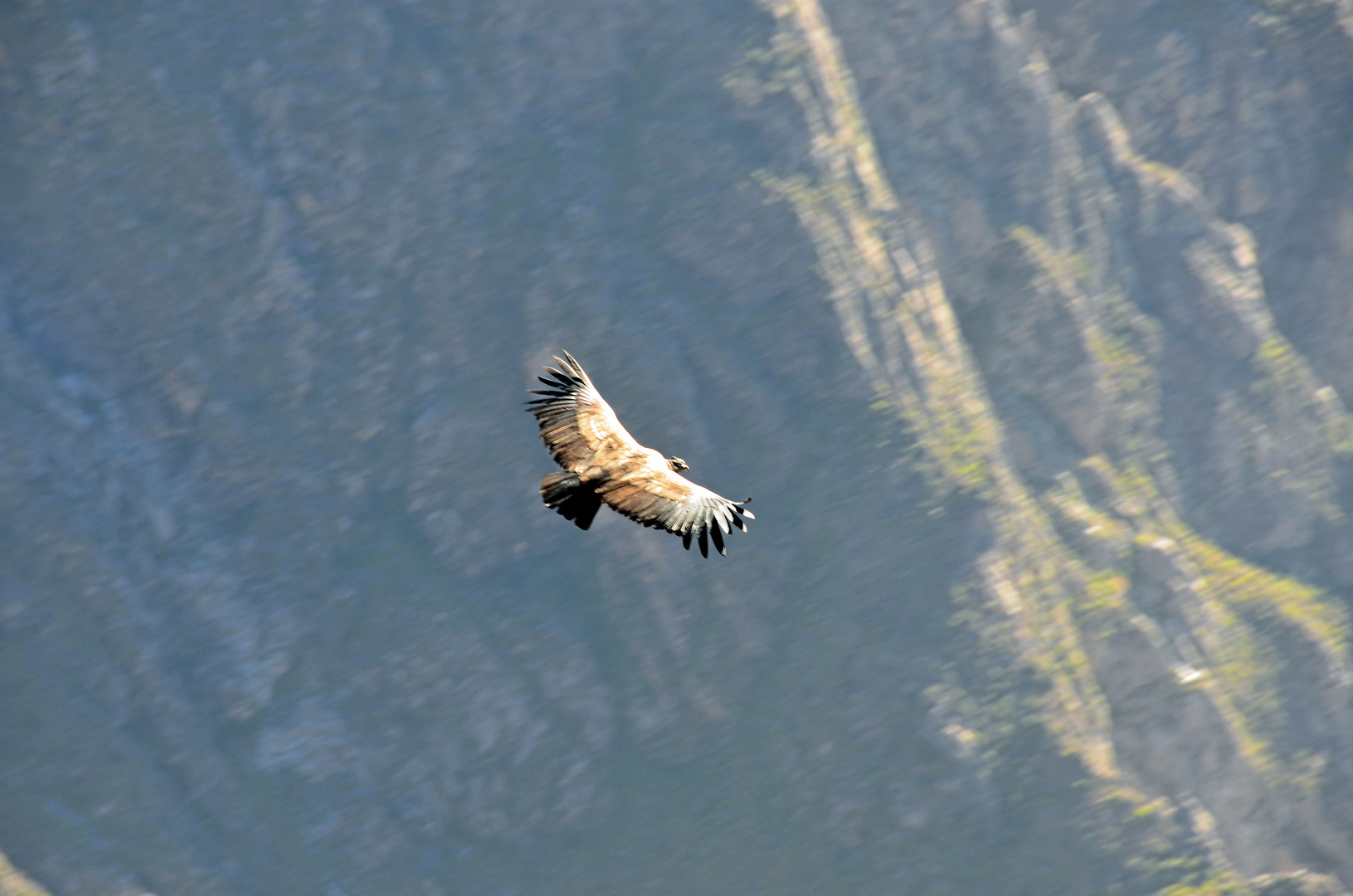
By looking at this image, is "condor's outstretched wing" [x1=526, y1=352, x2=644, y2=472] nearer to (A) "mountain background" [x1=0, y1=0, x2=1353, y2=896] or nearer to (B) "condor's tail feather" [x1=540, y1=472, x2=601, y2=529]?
(B) "condor's tail feather" [x1=540, y1=472, x2=601, y2=529]

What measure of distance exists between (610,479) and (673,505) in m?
2.60

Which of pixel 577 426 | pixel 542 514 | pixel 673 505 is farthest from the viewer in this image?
pixel 542 514

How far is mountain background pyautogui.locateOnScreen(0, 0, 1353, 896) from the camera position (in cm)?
12169

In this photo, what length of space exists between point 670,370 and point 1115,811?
5097cm

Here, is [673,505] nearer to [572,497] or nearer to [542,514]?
[572,497]

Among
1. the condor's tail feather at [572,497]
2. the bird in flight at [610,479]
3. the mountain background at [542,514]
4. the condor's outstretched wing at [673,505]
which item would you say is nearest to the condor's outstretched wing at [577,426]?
the bird in flight at [610,479]

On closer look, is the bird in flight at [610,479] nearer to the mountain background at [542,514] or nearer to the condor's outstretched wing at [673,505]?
the condor's outstretched wing at [673,505]

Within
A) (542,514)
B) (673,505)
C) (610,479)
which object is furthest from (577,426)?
(542,514)

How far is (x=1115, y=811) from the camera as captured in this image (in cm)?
12006

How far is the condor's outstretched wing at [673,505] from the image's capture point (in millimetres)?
35031

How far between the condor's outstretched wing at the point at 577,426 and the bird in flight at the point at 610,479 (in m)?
0.02

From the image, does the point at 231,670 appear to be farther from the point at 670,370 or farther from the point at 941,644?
the point at 941,644

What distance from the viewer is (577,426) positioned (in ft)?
138

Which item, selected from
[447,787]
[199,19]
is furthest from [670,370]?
[199,19]
